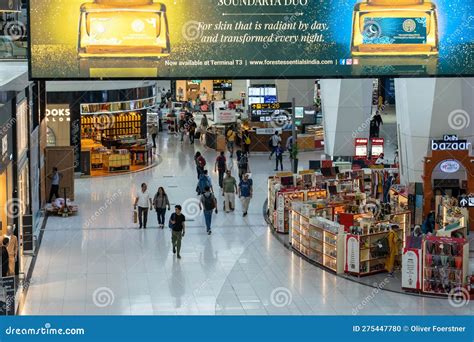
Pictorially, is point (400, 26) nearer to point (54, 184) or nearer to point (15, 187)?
point (15, 187)

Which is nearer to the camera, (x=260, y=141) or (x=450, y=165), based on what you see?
(x=450, y=165)

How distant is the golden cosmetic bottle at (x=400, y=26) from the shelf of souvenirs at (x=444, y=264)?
3219 millimetres

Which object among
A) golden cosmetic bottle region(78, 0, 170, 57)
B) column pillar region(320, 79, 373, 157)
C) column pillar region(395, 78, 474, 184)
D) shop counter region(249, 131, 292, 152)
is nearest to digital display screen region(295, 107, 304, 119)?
shop counter region(249, 131, 292, 152)

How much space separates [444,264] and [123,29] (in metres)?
6.00

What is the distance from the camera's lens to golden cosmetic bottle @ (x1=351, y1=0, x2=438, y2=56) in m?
14.1

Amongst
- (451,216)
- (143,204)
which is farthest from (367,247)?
(143,204)

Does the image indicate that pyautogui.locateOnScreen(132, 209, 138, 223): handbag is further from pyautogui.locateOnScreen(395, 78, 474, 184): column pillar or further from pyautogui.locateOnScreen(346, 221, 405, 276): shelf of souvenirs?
pyautogui.locateOnScreen(395, 78, 474, 184): column pillar

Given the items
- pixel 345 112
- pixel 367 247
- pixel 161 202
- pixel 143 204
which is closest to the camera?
pixel 367 247

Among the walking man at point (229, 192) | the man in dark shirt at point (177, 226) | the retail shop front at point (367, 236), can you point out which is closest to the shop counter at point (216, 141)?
the walking man at point (229, 192)

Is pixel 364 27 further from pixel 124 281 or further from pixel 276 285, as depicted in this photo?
pixel 124 281

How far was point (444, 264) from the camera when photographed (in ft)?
52.2

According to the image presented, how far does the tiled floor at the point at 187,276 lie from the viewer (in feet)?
49.7

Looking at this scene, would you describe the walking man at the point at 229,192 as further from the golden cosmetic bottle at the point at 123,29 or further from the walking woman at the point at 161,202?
the golden cosmetic bottle at the point at 123,29
